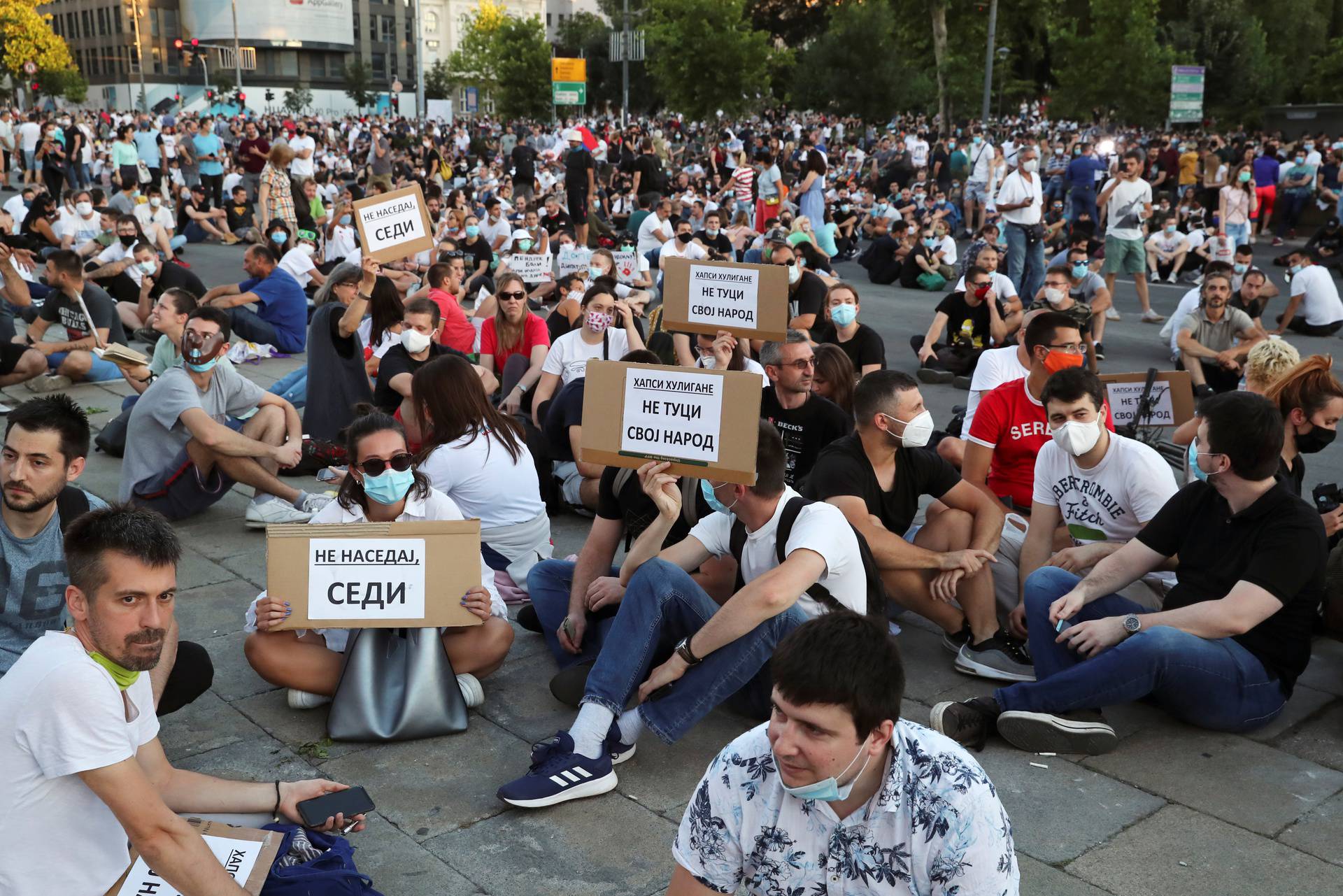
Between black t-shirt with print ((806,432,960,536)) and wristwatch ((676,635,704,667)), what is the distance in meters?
1.25

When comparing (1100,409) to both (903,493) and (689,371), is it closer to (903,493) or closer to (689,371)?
(903,493)

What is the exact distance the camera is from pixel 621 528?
5.24m

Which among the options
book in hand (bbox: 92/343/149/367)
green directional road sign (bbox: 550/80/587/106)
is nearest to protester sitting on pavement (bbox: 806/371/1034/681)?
book in hand (bbox: 92/343/149/367)

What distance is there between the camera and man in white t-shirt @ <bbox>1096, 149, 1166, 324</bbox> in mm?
14719

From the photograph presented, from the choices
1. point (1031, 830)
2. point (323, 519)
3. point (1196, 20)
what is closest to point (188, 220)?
point (323, 519)

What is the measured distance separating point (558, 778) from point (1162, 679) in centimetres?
212

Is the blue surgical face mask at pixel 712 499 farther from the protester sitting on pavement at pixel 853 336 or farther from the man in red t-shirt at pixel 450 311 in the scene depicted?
the man in red t-shirt at pixel 450 311

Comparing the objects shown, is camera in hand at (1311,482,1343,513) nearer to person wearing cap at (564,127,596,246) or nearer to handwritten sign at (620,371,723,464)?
handwritten sign at (620,371,723,464)

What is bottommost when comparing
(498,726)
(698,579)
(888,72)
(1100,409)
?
(498,726)

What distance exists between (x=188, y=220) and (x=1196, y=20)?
3525cm

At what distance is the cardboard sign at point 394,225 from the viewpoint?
899 cm

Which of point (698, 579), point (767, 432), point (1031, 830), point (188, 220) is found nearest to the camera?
point (1031, 830)

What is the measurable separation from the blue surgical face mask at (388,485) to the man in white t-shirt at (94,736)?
5.70 feet

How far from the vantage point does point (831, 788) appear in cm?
249
